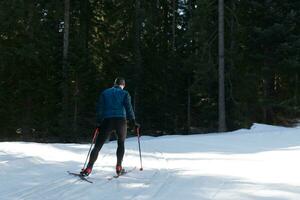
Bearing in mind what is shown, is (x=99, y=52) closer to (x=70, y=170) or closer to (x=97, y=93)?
(x=97, y=93)

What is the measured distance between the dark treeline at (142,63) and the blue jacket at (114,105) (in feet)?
59.9

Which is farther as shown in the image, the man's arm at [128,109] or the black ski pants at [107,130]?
the man's arm at [128,109]

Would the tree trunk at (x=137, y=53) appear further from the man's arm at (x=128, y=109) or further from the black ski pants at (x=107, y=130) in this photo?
the black ski pants at (x=107, y=130)

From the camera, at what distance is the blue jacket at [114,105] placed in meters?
9.35

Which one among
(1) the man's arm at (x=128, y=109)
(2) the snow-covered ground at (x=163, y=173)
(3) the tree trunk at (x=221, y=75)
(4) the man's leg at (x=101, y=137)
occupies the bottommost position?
(2) the snow-covered ground at (x=163, y=173)

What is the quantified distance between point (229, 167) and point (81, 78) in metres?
20.5

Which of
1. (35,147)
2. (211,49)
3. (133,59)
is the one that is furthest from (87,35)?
(35,147)

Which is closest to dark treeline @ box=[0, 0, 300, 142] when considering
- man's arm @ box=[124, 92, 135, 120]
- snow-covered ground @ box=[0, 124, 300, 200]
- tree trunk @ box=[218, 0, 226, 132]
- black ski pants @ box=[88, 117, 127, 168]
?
tree trunk @ box=[218, 0, 226, 132]

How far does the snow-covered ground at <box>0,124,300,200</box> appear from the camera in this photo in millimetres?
7691

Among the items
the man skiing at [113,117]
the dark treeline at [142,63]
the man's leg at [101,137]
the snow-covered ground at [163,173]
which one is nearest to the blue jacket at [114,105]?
the man skiing at [113,117]

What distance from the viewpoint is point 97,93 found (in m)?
31.7

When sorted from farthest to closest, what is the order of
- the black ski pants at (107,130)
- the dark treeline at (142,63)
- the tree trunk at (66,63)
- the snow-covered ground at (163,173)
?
the tree trunk at (66,63), the dark treeline at (142,63), the black ski pants at (107,130), the snow-covered ground at (163,173)

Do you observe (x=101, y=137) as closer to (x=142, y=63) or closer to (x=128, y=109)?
(x=128, y=109)

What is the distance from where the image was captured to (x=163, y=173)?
384 inches
